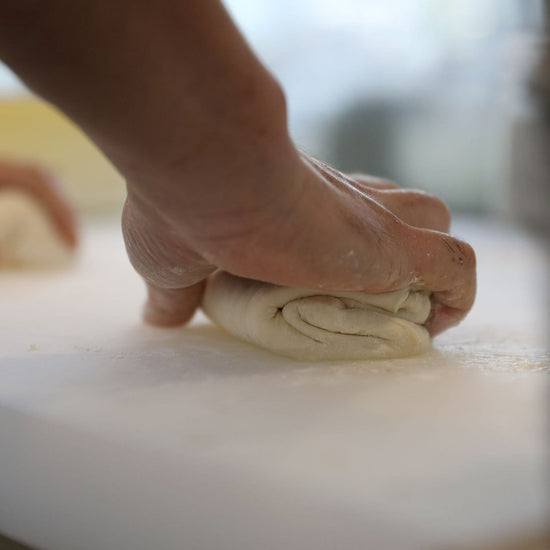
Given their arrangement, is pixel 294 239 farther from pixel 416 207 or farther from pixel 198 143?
pixel 416 207

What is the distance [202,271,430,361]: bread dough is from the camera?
2.49 feet

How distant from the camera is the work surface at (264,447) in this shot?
48 cm

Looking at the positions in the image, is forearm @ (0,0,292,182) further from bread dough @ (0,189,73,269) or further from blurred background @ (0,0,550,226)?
blurred background @ (0,0,550,226)

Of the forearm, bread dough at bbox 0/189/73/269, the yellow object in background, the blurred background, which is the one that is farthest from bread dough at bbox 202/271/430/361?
the blurred background

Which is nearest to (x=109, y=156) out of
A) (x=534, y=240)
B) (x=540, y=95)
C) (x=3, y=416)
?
(x=3, y=416)

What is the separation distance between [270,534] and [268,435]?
0.09 m

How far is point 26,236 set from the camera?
1643mm

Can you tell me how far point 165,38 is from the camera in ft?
1.77

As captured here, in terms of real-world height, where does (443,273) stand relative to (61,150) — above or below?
below

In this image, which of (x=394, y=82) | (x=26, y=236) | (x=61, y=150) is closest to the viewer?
(x=26, y=236)

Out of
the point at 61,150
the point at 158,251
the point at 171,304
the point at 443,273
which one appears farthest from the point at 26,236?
the point at 61,150

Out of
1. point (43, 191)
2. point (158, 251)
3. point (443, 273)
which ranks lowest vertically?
point (158, 251)

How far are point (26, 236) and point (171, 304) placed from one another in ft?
2.84

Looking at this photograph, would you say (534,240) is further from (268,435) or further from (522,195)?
(268,435)
